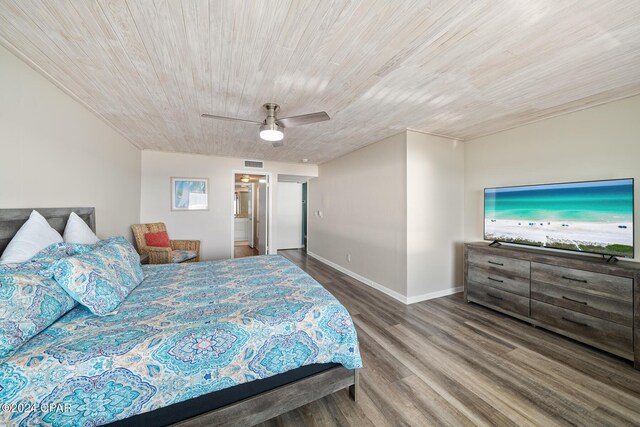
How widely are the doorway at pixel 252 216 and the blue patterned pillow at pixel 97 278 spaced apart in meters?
3.49

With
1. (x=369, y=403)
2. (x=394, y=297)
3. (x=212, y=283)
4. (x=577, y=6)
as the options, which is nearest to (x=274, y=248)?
(x=394, y=297)

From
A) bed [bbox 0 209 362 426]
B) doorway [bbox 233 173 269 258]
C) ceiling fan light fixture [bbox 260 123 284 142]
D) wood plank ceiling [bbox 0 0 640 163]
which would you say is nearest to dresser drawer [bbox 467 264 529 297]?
wood plank ceiling [bbox 0 0 640 163]

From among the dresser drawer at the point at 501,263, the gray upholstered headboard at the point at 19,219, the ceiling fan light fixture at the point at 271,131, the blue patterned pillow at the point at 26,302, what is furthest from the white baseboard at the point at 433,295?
the gray upholstered headboard at the point at 19,219

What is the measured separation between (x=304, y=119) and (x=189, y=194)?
3.50 meters

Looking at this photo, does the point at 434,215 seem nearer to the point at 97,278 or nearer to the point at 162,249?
the point at 97,278

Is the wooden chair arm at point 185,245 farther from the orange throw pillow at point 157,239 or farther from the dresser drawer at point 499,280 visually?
the dresser drawer at point 499,280

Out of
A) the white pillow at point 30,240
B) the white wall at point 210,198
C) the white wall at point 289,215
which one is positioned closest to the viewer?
the white pillow at point 30,240

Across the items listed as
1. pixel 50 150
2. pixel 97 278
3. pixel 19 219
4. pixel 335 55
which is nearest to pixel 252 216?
pixel 50 150

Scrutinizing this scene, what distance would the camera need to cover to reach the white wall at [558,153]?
2.23 m

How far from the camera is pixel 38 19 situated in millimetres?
1359

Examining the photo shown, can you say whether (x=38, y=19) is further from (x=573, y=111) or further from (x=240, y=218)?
(x=240, y=218)

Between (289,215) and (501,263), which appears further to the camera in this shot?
(289,215)

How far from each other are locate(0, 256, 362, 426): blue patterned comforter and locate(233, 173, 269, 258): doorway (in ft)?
11.9

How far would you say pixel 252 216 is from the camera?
688cm
